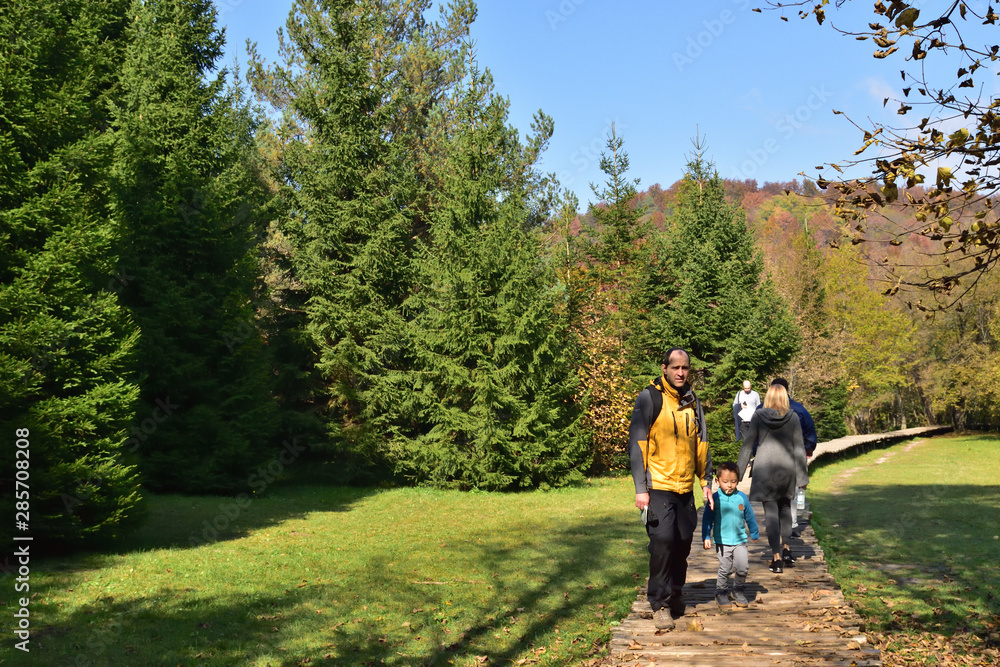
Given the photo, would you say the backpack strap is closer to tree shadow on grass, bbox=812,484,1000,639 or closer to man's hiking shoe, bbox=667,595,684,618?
man's hiking shoe, bbox=667,595,684,618

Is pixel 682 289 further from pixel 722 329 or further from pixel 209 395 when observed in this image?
pixel 209 395

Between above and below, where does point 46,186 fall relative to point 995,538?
above

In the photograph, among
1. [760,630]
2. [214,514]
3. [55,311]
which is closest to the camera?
[760,630]

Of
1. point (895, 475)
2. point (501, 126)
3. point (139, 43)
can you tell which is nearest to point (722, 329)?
point (895, 475)

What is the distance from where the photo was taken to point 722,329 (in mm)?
31156

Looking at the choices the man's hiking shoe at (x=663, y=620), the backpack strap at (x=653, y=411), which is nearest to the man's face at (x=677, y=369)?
the backpack strap at (x=653, y=411)

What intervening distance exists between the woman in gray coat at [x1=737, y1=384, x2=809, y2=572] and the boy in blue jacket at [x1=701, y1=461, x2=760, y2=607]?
128 cm

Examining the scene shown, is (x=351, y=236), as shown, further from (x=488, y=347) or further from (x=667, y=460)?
(x=667, y=460)

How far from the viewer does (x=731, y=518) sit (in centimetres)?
789

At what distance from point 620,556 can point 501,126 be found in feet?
51.7

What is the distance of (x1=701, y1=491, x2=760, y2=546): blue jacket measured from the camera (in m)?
7.83

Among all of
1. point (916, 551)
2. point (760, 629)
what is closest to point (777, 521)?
point (760, 629)

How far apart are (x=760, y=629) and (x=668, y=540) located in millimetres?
1154

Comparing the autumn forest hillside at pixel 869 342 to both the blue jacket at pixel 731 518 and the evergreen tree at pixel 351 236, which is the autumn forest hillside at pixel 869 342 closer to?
the evergreen tree at pixel 351 236
